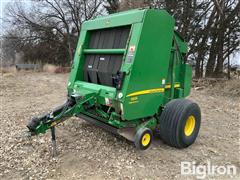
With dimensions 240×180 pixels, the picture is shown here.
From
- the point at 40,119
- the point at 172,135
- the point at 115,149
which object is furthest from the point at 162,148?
the point at 40,119

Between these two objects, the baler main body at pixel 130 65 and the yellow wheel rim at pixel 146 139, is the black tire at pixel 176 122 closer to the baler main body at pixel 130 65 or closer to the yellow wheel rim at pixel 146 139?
the baler main body at pixel 130 65

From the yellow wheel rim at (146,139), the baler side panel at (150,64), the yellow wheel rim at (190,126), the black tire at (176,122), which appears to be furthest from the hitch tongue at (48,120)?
the yellow wheel rim at (190,126)

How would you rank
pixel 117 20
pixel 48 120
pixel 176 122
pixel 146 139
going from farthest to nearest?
pixel 117 20 < pixel 176 122 < pixel 146 139 < pixel 48 120

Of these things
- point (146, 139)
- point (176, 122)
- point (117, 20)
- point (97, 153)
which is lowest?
point (97, 153)

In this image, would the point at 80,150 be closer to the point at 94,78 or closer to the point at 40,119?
the point at 40,119

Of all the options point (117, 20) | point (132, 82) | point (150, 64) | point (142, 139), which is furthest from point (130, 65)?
point (142, 139)

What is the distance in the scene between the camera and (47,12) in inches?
957

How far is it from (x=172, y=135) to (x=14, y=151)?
2.42 metres

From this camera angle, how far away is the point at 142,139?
3693 mm

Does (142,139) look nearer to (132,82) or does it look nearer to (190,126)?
(132,82)

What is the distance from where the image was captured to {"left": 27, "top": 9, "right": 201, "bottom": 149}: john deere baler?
3.67 meters

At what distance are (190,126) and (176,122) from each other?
1.70ft

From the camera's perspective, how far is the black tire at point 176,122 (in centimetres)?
397

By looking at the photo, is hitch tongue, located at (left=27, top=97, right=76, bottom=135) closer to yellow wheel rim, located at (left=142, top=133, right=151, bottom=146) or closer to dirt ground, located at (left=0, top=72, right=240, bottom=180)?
dirt ground, located at (left=0, top=72, right=240, bottom=180)
